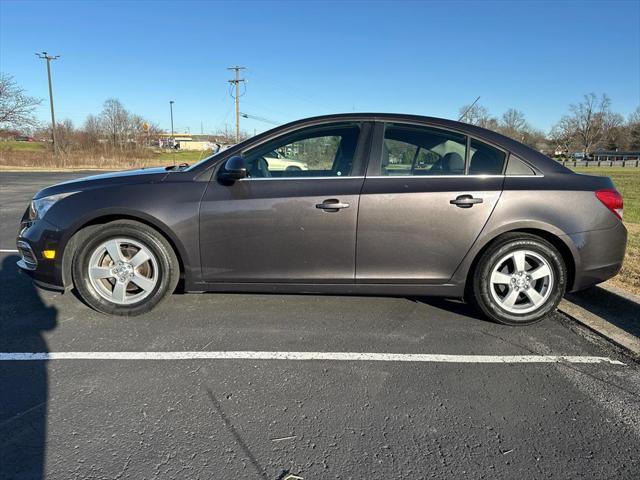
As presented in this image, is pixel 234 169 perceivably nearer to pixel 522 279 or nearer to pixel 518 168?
pixel 518 168

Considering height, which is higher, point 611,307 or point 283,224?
point 283,224

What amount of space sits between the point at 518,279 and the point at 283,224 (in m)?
1.99

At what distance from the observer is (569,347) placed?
10.6ft

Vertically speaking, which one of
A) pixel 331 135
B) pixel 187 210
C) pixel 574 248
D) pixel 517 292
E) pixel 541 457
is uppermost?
pixel 331 135

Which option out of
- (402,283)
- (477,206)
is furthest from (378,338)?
(477,206)

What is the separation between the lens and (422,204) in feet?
11.1

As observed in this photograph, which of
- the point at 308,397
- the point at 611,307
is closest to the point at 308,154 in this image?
the point at 308,397

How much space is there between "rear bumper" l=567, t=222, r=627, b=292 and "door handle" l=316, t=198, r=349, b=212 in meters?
1.86

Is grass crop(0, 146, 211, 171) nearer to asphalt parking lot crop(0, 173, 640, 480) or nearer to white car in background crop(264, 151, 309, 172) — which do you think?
white car in background crop(264, 151, 309, 172)

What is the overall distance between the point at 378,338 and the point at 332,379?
714 millimetres

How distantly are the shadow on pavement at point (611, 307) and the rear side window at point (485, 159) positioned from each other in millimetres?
1651

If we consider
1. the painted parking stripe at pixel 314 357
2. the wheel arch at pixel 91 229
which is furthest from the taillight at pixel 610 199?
the wheel arch at pixel 91 229

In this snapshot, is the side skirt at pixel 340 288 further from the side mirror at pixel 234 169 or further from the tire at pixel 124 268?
the side mirror at pixel 234 169

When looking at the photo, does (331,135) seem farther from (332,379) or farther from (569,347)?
A: (569,347)
